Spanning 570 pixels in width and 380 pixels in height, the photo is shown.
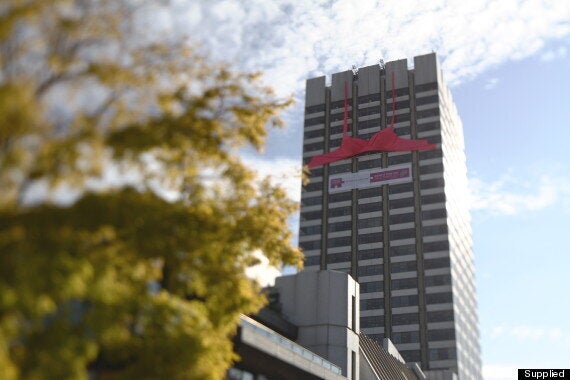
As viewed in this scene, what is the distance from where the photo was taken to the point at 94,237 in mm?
9141

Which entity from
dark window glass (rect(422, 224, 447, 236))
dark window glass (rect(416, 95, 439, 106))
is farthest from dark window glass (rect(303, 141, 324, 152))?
dark window glass (rect(422, 224, 447, 236))

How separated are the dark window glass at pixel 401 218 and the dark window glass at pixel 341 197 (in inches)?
335

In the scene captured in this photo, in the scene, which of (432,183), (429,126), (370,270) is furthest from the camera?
(429,126)

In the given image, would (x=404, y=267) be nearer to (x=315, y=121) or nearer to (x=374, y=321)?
(x=374, y=321)

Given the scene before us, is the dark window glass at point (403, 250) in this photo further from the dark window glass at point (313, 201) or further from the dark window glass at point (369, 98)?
the dark window glass at point (369, 98)

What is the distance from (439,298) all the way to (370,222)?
16.5m

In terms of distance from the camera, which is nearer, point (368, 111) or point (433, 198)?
point (433, 198)

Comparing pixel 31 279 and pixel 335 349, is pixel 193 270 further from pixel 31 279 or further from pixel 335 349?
pixel 335 349

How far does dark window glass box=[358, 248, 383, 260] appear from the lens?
A: 94556 millimetres

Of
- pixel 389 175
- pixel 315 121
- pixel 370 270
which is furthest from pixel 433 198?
pixel 315 121

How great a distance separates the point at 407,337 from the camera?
86.4 m

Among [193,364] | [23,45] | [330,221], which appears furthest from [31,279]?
[330,221]

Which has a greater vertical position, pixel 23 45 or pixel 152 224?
pixel 23 45

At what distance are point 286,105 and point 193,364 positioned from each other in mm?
5577
